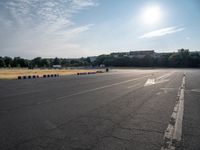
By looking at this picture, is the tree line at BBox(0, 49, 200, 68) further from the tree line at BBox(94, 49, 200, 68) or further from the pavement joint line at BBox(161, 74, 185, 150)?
the pavement joint line at BBox(161, 74, 185, 150)

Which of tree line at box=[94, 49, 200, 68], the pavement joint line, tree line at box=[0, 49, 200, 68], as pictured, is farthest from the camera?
tree line at box=[0, 49, 200, 68]

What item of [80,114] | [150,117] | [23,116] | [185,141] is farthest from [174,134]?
[23,116]

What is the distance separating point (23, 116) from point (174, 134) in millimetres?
4490

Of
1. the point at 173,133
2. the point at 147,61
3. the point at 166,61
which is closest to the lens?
the point at 173,133

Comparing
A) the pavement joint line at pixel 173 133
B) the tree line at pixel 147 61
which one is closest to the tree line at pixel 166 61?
the tree line at pixel 147 61

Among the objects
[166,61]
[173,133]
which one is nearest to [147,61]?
[166,61]

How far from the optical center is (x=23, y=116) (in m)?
7.10

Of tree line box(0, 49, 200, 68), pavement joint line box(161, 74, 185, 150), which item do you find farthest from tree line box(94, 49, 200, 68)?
pavement joint line box(161, 74, 185, 150)

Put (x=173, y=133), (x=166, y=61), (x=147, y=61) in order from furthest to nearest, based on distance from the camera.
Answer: (x=147, y=61)
(x=166, y=61)
(x=173, y=133)

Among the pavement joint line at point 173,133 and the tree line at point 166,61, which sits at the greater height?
the tree line at point 166,61

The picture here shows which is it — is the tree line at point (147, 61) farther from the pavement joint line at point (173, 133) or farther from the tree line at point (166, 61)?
the pavement joint line at point (173, 133)

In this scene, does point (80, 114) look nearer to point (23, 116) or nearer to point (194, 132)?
point (23, 116)

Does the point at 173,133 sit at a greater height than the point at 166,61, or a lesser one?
lesser

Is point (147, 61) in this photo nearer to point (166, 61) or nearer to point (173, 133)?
point (166, 61)
